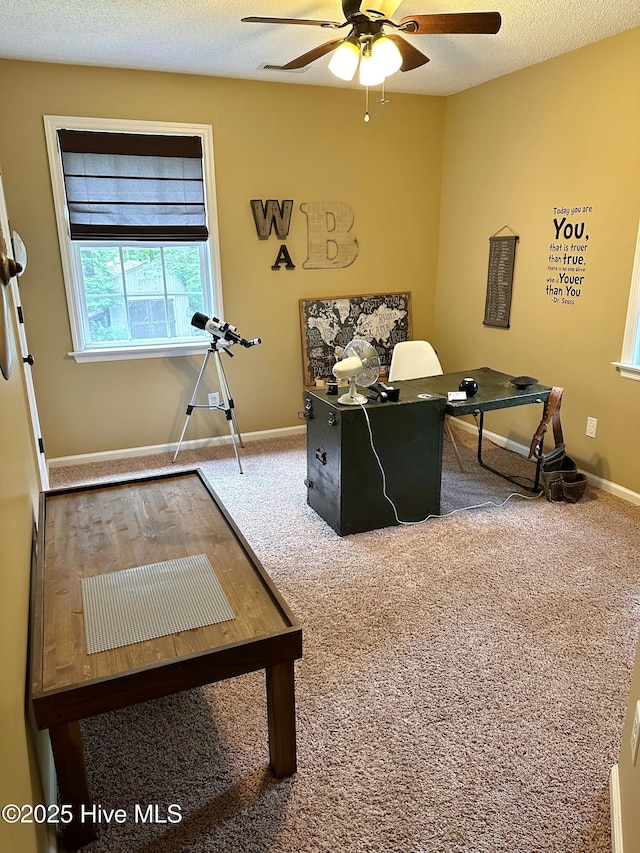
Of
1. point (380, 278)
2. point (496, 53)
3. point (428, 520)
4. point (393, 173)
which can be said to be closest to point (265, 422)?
point (380, 278)

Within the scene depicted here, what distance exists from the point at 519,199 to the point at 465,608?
2907 mm

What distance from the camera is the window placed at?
12.3 ft

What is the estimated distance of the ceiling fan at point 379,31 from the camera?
2.31 meters

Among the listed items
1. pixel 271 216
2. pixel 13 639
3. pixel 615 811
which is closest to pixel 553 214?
pixel 271 216

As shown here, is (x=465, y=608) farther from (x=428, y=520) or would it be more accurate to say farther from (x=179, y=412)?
(x=179, y=412)

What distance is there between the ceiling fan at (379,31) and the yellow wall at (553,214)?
1.39 m

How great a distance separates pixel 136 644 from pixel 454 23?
2.54 m

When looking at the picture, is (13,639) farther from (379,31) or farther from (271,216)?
(271,216)

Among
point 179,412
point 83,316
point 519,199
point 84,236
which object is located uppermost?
point 519,199

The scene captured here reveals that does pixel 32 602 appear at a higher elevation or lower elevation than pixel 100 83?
lower

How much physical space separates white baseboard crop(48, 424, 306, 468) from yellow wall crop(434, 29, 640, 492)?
167 cm

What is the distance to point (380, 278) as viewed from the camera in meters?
4.79

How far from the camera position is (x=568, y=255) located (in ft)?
12.2

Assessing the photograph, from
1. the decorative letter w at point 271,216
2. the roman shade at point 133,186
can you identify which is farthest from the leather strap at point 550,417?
the roman shade at point 133,186
